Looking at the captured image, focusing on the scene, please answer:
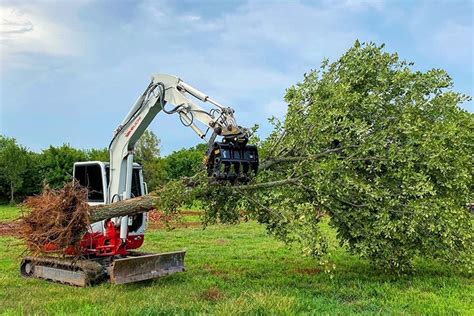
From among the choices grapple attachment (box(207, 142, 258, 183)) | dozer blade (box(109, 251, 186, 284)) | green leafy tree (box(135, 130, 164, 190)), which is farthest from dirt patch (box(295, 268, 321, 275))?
green leafy tree (box(135, 130, 164, 190))

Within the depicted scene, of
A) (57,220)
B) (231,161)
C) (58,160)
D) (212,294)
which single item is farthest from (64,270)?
(58,160)

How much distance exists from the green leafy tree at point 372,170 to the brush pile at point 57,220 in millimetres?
1928

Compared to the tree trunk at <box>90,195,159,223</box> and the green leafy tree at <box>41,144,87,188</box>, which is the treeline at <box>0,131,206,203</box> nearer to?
the green leafy tree at <box>41,144,87,188</box>

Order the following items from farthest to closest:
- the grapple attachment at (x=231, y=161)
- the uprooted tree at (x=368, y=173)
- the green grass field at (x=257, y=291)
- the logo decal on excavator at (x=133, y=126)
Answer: the logo decal on excavator at (x=133, y=126), the uprooted tree at (x=368, y=173), the grapple attachment at (x=231, y=161), the green grass field at (x=257, y=291)

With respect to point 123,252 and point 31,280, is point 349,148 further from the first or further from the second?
point 31,280

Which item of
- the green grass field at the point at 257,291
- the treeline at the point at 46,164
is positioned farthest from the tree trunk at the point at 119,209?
the treeline at the point at 46,164

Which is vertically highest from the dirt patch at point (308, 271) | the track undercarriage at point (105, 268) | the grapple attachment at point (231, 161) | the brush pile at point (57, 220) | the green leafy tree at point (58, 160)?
the green leafy tree at point (58, 160)

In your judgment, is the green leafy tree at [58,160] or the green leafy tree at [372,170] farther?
the green leafy tree at [58,160]

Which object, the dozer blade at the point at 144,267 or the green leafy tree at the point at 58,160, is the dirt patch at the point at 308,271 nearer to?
the dozer blade at the point at 144,267

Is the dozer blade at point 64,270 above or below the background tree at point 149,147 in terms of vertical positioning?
below

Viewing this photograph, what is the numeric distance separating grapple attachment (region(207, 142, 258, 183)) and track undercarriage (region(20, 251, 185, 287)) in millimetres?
2357

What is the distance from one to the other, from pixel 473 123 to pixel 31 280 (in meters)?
8.69

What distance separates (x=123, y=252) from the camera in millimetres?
9422

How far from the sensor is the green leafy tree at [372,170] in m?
8.12
